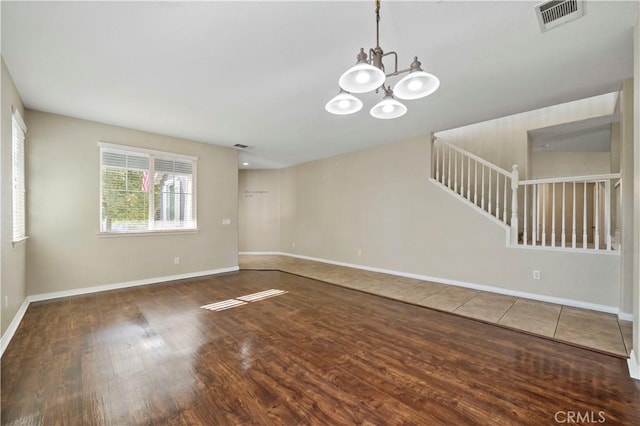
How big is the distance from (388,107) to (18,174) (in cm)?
449

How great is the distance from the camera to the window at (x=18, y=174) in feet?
9.76

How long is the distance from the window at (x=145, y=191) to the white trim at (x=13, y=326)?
1312 millimetres

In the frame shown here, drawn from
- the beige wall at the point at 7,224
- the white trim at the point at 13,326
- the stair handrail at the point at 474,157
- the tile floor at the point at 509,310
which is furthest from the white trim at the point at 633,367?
the beige wall at the point at 7,224

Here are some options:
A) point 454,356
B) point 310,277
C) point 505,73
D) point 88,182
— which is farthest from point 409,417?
point 88,182

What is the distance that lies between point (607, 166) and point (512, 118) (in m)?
3.31

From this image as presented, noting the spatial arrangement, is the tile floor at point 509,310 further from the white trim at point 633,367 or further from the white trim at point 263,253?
the white trim at point 263,253

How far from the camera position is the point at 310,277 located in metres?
5.24

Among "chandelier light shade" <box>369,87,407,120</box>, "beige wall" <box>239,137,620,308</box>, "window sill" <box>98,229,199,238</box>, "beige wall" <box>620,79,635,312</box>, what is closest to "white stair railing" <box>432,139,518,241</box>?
"beige wall" <box>239,137,620,308</box>

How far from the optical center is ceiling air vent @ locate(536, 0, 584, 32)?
192cm

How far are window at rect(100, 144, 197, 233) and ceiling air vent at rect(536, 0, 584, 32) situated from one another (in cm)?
537

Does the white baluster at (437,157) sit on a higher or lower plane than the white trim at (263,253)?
higher

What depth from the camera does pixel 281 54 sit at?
2447 mm

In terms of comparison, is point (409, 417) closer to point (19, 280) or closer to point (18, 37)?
point (18, 37)

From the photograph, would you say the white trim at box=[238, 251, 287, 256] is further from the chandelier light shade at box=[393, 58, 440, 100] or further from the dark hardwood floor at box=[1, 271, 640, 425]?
the chandelier light shade at box=[393, 58, 440, 100]
